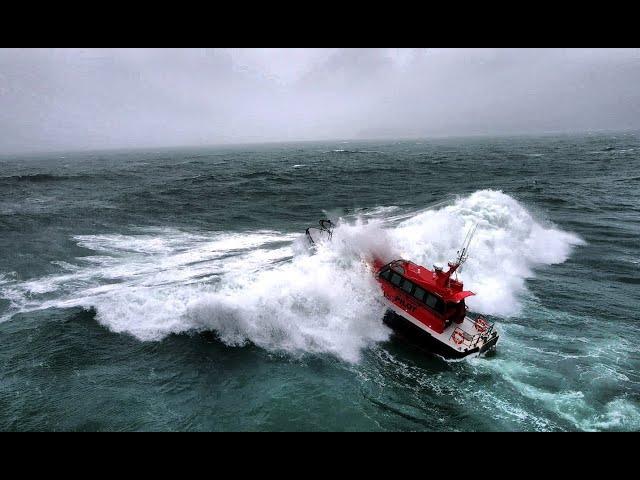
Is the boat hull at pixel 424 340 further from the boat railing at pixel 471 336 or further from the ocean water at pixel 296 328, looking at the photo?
the ocean water at pixel 296 328

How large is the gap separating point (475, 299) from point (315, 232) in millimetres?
10927

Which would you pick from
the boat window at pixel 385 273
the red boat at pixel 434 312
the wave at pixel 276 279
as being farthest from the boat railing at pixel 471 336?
the boat window at pixel 385 273

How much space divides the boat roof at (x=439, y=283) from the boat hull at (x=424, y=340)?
1921mm

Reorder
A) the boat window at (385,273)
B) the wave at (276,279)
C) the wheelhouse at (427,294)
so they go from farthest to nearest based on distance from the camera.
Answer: the boat window at (385,273) < the wave at (276,279) < the wheelhouse at (427,294)

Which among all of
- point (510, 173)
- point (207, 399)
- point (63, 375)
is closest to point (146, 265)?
point (63, 375)

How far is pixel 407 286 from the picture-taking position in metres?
19.3

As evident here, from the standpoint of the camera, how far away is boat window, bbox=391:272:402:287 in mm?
19609

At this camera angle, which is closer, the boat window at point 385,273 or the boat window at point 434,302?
the boat window at point 434,302

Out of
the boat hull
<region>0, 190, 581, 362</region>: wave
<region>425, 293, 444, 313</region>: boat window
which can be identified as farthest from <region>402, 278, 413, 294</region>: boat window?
<region>0, 190, 581, 362</region>: wave

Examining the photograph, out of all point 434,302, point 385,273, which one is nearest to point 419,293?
point 434,302

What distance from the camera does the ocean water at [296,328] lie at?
45.7 ft

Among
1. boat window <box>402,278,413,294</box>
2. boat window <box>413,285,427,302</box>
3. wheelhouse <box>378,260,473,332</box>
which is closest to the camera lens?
wheelhouse <box>378,260,473,332</box>

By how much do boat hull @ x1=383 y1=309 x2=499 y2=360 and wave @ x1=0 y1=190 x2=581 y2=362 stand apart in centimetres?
61

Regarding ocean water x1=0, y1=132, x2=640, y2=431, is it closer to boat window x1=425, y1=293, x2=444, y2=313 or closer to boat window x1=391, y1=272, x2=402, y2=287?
boat window x1=391, y1=272, x2=402, y2=287
